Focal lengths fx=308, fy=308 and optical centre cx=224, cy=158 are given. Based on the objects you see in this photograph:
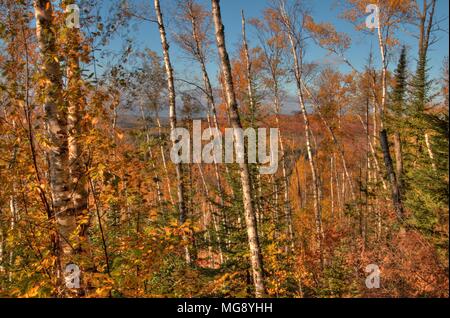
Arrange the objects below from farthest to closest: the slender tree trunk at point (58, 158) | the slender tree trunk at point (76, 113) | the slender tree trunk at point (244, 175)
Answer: the slender tree trunk at point (244, 175) < the slender tree trunk at point (58, 158) < the slender tree trunk at point (76, 113)

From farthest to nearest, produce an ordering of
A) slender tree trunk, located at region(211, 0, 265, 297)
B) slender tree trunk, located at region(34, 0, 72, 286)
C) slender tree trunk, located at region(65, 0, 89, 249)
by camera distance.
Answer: slender tree trunk, located at region(211, 0, 265, 297) → slender tree trunk, located at region(34, 0, 72, 286) → slender tree trunk, located at region(65, 0, 89, 249)

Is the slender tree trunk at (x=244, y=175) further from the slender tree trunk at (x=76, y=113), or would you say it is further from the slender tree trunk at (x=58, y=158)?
the slender tree trunk at (x=58, y=158)

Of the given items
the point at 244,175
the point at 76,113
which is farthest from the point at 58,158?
the point at 244,175

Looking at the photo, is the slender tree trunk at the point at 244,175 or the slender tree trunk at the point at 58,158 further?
the slender tree trunk at the point at 244,175

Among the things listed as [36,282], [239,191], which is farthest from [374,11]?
[36,282]

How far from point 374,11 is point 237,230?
383 inches

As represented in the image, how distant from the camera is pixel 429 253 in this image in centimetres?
568

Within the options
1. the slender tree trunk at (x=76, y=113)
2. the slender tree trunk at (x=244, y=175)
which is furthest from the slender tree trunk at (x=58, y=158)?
the slender tree trunk at (x=244, y=175)

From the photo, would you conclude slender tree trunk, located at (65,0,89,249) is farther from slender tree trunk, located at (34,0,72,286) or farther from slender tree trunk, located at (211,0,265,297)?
slender tree trunk, located at (211,0,265,297)

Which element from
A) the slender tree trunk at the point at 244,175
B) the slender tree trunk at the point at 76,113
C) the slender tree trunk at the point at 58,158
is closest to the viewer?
the slender tree trunk at the point at 76,113

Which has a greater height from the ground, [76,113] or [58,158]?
[76,113]

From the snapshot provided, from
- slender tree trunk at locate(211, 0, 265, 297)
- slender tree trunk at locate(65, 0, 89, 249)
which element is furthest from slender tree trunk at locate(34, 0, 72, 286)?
slender tree trunk at locate(211, 0, 265, 297)

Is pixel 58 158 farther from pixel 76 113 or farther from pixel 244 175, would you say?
pixel 244 175
